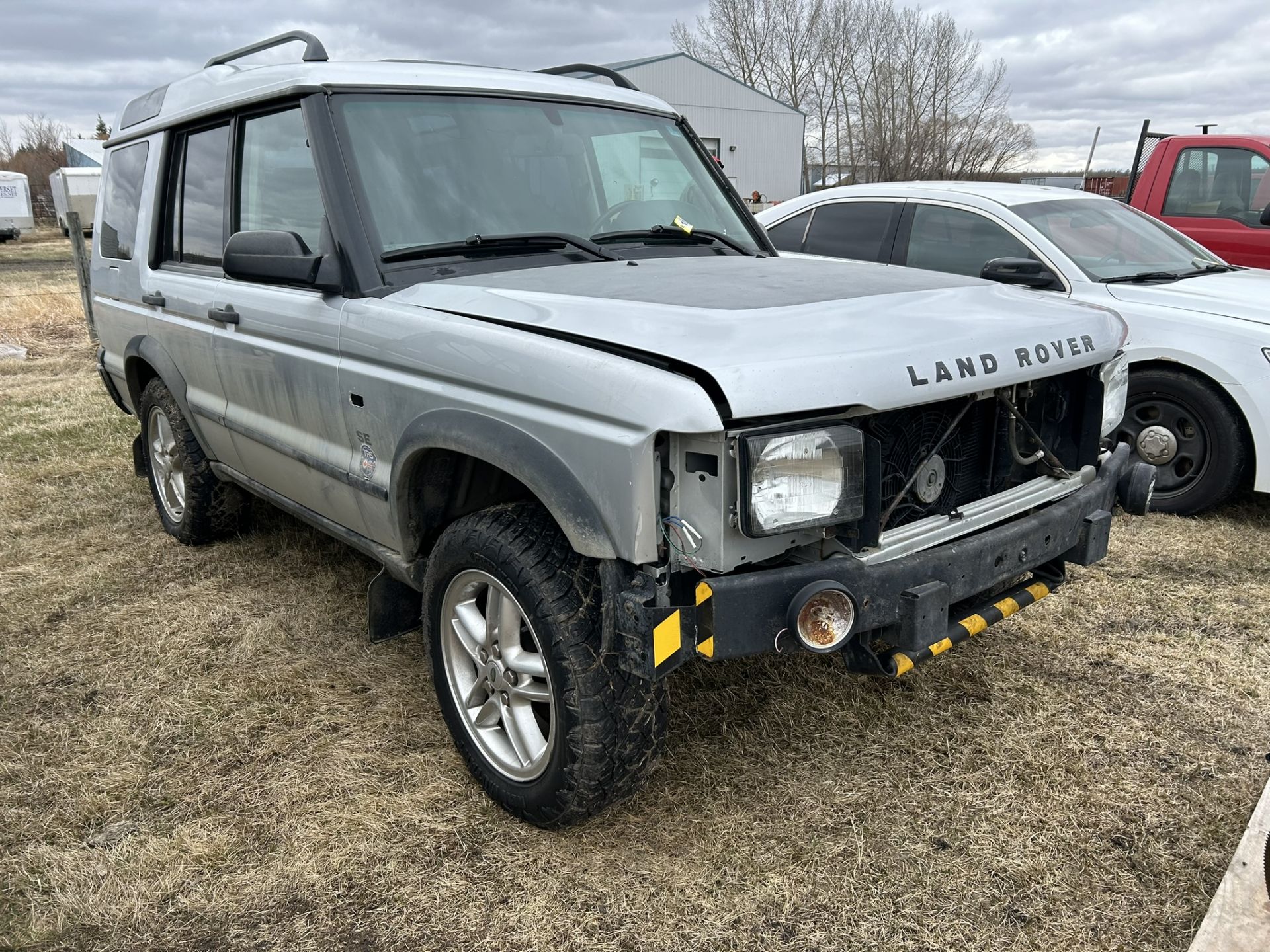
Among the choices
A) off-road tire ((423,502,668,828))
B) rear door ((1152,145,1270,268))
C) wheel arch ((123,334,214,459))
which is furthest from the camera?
rear door ((1152,145,1270,268))

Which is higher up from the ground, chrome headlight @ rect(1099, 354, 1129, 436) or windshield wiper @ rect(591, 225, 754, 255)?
windshield wiper @ rect(591, 225, 754, 255)

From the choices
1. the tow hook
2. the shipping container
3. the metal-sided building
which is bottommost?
the tow hook

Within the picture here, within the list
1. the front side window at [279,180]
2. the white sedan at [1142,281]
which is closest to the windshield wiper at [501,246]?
the front side window at [279,180]

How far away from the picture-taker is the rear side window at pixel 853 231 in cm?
605

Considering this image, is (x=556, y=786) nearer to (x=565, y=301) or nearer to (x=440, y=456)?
(x=440, y=456)

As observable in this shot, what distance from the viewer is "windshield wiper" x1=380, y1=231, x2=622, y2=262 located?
116 inches

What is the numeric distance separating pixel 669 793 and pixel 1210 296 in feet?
13.4

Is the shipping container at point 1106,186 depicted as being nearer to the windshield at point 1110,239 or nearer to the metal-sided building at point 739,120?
the windshield at point 1110,239

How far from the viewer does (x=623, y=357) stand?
86.3 inches

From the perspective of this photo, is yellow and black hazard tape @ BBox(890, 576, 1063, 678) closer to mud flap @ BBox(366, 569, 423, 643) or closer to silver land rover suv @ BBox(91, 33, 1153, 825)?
silver land rover suv @ BBox(91, 33, 1153, 825)

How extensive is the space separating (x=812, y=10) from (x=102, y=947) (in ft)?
183

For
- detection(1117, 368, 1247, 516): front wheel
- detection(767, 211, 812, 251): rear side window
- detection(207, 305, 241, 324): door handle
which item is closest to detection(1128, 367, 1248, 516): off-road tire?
detection(1117, 368, 1247, 516): front wheel

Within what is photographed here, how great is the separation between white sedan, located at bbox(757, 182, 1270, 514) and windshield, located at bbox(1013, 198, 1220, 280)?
1 centimetres

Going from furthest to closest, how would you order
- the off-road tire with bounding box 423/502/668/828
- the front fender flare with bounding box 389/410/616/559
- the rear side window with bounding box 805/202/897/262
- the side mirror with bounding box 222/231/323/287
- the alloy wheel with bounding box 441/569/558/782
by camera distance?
the rear side window with bounding box 805/202/897/262, the side mirror with bounding box 222/231/323/287, the alloy wheel with bounding box 441/569/558/782, the off-road tire with bounding box 423/502/668/828, the front fender flare with bounding box 389/410/616/559
